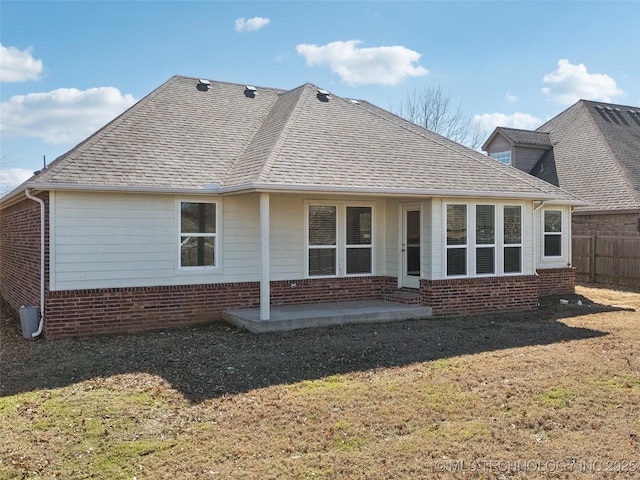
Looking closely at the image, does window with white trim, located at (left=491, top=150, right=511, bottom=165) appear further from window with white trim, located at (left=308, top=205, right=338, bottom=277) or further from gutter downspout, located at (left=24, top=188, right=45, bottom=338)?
gutter downspout, located at (left=24, top=188, right=45, bottom=338)

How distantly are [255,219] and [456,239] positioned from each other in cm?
436

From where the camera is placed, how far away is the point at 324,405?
6.29 metres

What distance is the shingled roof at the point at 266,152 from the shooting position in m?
10.8

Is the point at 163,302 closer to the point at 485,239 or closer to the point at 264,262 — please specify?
the point at 264,262

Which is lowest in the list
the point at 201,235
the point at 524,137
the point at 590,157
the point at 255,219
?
the point at 201,235

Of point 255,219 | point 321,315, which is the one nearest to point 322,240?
point 255,219

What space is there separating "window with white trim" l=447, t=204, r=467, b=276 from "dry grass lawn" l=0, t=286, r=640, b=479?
2.48 m

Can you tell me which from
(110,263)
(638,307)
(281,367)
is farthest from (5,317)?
(638,307)

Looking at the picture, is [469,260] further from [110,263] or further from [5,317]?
[5,317]

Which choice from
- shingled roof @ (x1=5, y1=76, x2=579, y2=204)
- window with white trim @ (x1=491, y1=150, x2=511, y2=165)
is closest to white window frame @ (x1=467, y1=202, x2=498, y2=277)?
shingled roof @ (x1=5, y1=76, x2=579, y2=204)

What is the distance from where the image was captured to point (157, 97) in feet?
46.2

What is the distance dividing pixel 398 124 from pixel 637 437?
36.5ft

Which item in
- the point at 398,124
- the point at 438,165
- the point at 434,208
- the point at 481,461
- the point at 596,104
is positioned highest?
the point at 596,104

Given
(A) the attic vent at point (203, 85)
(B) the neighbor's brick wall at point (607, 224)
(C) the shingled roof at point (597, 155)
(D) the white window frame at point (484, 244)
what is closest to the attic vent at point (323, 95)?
(A) the attic vent at point (203, 85)
